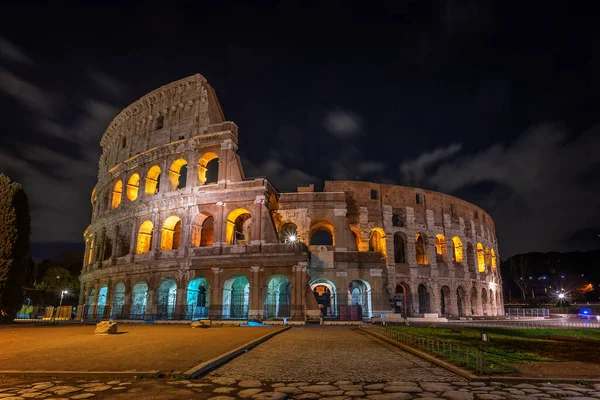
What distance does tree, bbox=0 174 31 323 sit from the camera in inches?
944

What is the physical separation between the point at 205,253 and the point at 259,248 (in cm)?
438

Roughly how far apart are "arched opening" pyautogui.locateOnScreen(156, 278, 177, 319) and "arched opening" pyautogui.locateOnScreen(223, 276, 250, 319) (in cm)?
423

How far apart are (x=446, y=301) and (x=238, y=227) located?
22327 millimetres

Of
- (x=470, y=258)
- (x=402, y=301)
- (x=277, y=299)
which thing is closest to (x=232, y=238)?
(x=277, y=299)

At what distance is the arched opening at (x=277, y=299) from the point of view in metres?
26.5

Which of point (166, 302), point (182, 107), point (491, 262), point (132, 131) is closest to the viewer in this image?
point (166, 302)

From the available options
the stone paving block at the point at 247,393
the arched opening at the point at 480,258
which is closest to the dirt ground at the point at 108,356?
the stone paving block at the point at 247,393

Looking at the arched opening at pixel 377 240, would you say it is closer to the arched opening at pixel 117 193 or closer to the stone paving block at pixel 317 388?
the arched opening at pixel 117 193

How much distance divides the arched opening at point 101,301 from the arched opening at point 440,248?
32014 millimetres

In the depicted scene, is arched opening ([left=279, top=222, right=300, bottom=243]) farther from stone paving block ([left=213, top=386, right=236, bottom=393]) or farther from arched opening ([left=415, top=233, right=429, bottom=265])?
stone paving block ([left=213, top=386, right=236, bottom=393])

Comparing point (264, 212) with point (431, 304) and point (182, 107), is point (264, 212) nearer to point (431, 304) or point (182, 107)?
point (182, 107)

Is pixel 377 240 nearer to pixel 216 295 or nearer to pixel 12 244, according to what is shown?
pixel 216 295

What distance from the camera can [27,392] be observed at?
5.63 meters

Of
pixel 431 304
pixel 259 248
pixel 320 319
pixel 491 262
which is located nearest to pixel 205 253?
pixel 259 248
